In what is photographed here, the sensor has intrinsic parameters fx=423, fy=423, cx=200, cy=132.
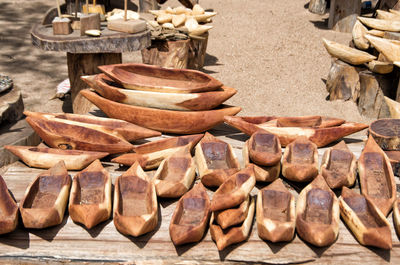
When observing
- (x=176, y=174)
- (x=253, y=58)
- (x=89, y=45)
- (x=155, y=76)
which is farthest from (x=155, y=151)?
(x=253, y=58)

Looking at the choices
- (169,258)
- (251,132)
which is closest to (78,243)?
(169,258)

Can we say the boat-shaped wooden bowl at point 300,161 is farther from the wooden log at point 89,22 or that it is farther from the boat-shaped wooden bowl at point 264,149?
the wooden log at point 89,22

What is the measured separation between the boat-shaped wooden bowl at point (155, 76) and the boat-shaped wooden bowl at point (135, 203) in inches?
20.7

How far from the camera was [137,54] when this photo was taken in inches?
236

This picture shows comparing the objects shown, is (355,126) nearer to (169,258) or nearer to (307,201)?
(307,201)

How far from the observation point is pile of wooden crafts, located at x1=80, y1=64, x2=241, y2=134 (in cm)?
179

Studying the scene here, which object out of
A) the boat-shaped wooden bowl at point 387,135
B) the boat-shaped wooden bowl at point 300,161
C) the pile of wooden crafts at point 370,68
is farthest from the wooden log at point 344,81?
the boat-shaped wooden bowl at point 300,161

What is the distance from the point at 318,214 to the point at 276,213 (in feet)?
0.43

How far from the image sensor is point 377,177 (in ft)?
4.93

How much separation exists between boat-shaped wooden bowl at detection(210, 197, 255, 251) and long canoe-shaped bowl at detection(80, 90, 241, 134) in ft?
2.01

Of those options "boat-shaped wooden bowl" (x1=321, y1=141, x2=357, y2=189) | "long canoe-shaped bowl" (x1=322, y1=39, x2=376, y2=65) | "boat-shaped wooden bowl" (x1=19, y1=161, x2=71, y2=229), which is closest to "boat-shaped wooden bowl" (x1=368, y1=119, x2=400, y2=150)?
"boat-shaped wooden bowl" (x1=321, y1=141, x2=357, y2=189)

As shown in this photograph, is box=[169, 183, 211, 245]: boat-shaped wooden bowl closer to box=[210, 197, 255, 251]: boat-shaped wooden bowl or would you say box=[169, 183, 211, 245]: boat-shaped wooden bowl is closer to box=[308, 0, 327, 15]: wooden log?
box=[210, 197, 255, 251]: boat-shaped wooden bowl

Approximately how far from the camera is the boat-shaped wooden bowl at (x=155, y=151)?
1.58m

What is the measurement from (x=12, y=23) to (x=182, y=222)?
6483 mm
